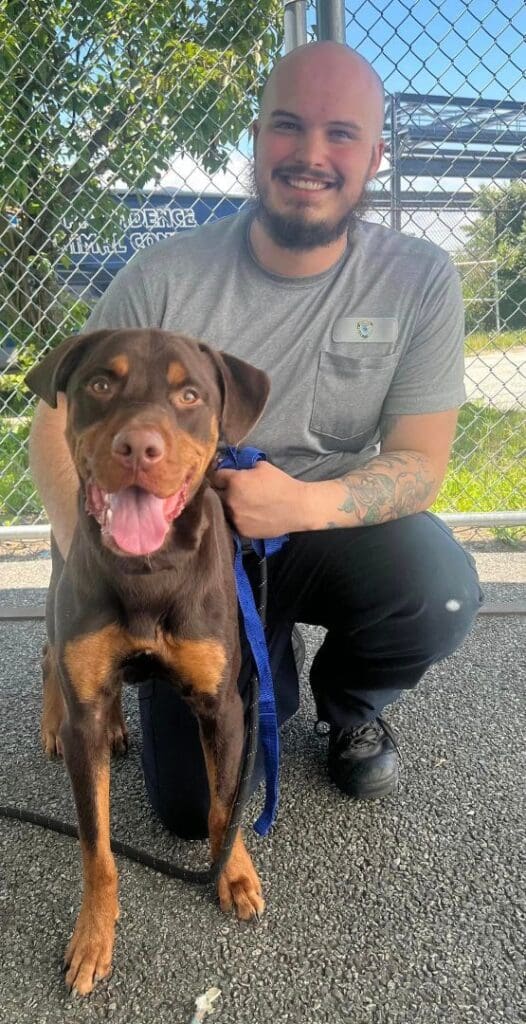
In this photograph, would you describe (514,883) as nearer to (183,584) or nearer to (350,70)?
(183,584)

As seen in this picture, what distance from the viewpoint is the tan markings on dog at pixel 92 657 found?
6.07ft

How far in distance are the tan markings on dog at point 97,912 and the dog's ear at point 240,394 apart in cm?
92

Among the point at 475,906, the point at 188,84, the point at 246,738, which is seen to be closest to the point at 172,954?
the point at 246,738

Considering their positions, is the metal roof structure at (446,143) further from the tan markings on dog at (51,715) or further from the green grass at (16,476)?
the tan markings on dog at (51,715)

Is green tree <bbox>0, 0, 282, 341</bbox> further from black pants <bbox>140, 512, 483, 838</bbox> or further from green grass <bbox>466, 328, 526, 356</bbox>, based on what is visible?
black pants <bbox>140, 512, 483, 838</bbox>

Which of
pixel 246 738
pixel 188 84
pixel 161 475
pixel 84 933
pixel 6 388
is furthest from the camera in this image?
pixel 6 388

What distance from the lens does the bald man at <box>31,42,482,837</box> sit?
2.41 m

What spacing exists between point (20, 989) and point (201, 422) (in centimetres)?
138

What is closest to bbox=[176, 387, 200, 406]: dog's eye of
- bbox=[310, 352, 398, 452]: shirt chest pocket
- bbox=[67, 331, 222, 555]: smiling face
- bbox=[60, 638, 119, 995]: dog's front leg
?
bbox=[67, 331, 222, 555]: smiling face

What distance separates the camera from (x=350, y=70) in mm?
2688

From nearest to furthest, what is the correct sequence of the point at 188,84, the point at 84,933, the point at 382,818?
the point at 84,933
the point at 382,818
the point at 188,84

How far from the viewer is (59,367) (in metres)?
1.95

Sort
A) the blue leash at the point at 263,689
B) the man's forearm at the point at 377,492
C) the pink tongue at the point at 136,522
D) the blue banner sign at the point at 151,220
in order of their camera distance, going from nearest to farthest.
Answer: the pink tongue at the point at 136,522 < the blue leash at the point at 263,689 < the man's forearm at the point at 377,492 < the blue banner sign at the point at 151,220

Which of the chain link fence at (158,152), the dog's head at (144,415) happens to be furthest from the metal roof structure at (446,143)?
the dog's head at (144,415)
